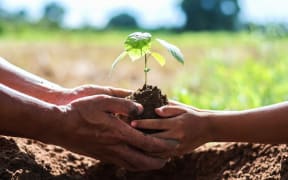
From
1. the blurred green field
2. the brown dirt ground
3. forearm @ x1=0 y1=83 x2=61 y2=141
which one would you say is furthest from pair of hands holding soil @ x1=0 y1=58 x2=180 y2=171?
the blurred green field

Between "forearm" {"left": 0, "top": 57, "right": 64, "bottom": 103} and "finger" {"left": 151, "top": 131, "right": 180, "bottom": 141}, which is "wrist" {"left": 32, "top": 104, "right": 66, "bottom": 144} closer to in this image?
"finger" {"left": 151, "top": 131, "right": 180, "bottom": 141}

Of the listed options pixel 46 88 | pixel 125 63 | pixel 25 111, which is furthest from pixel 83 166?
pixel 125 63

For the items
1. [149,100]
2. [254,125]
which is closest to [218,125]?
[254,125]

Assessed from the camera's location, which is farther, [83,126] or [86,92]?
[86,92]

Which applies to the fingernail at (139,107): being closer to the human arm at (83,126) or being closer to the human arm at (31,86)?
the human arm at (83,126)

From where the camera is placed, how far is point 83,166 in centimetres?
213

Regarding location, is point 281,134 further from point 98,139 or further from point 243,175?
point 98,139

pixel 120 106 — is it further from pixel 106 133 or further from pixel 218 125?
pixel 218 125

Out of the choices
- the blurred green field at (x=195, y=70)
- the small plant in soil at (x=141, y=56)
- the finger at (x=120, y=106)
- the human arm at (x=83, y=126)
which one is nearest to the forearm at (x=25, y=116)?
the human arm at (x=83, y=126)

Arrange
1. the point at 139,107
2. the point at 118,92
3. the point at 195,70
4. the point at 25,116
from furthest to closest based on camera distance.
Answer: the point at 195,70
the point at 118,92
the point at 139,107
the point at 25,116

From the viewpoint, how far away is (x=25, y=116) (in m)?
1.71

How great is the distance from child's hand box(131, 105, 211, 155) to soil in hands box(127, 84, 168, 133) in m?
0.03

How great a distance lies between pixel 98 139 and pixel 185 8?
20.8m

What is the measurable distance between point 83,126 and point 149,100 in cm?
23
